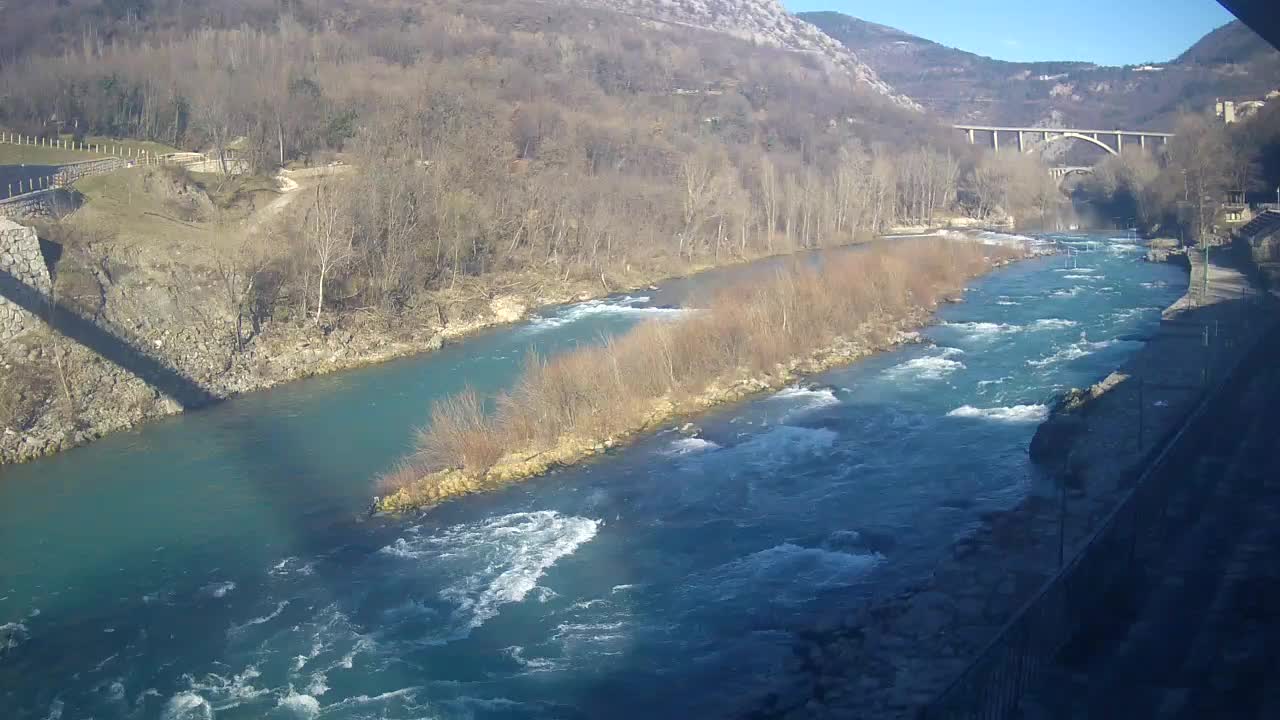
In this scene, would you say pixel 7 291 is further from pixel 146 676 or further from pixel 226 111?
pixel 226 111

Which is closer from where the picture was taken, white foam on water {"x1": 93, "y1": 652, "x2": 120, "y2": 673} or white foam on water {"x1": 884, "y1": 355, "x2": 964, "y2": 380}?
white foam on water {"x1": 93, "y1": 652, "x2": 120, "y2": 673}

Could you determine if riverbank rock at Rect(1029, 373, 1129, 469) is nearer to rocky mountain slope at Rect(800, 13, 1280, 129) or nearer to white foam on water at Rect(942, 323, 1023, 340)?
white foam on water at Rect(942, 323, 1023, 340)

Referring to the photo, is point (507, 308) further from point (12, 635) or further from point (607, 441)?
point (12, 635)

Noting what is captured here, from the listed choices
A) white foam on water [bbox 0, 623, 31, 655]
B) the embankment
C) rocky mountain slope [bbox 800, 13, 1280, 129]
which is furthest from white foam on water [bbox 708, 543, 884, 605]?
rocky mountain slope [bbox 800, 13, 1280, 129]

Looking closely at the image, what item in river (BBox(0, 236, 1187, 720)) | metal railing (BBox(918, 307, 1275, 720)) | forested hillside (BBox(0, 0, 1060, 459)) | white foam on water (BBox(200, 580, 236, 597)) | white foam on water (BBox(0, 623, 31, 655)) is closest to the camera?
metal railing (BBox(918, 307, 1275, 720))

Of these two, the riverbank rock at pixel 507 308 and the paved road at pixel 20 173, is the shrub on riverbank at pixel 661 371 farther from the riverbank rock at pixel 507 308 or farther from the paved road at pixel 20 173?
the paved road at pixel 20 173

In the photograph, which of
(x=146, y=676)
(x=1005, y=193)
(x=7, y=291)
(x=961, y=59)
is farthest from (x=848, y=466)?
(x=961, y=59)
